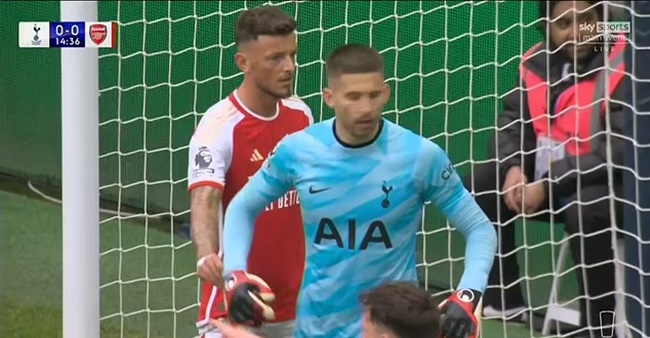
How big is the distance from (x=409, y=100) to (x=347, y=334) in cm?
184

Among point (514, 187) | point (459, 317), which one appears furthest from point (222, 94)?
point (459, 317)

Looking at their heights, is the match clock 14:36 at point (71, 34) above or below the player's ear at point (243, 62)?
above

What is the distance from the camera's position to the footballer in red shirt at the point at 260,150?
3.33 m

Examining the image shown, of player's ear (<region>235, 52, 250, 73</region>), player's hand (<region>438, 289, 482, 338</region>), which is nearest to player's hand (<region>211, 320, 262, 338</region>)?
player's hand (<region>438, 289, 482, 338</region>)

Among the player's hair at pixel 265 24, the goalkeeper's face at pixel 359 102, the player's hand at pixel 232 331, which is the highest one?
the player's hair at pixel 265 24

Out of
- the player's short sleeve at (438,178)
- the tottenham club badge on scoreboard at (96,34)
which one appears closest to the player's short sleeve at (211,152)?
the tottenham club badge on scoreboard at (96,34)

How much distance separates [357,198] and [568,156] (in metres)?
1.44

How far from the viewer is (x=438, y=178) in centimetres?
296

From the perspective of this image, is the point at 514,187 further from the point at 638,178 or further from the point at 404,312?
the point at 404,312

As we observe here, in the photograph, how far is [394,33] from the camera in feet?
15.6

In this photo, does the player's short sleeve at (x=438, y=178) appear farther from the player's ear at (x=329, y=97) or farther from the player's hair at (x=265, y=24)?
the player's hair at (x=265, y=24)

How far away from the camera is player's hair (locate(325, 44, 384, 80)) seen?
2.93 metres

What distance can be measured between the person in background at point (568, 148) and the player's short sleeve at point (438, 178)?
3.87 ft

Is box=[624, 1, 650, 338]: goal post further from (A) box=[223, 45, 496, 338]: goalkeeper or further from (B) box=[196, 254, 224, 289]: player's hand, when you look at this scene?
→ (B) box=[196, 254, 224, 289]: player's hand
